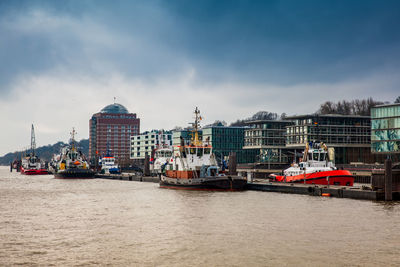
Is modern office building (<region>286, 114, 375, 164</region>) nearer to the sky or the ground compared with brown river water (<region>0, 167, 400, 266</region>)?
nearer to the sky

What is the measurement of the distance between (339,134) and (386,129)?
32.2m

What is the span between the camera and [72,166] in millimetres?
129125

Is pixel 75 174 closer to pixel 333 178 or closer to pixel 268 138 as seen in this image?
pixel 268 138

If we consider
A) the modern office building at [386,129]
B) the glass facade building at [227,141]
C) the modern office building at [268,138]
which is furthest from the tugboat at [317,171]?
the glass facade building at [227,141]

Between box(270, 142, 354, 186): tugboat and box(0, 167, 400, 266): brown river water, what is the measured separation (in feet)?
43.1

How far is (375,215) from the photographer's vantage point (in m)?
39.0

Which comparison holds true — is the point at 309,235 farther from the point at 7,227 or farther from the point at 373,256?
the point at 7,227

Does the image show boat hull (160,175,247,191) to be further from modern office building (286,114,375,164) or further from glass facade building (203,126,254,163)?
glass facade building (203,126,254,163)

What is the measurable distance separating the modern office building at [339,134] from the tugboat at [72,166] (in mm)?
68284

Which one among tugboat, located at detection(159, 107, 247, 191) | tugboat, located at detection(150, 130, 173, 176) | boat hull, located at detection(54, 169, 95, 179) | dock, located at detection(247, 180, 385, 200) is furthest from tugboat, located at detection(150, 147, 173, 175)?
A: dock, located at detection(247, 180, 385, 200)

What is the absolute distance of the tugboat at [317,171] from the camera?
6341 centimetres

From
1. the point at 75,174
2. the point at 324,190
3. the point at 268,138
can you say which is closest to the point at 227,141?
the point at 268,138

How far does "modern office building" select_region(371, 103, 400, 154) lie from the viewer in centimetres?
11600

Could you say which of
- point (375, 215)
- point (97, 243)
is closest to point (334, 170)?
point (375, 215)
